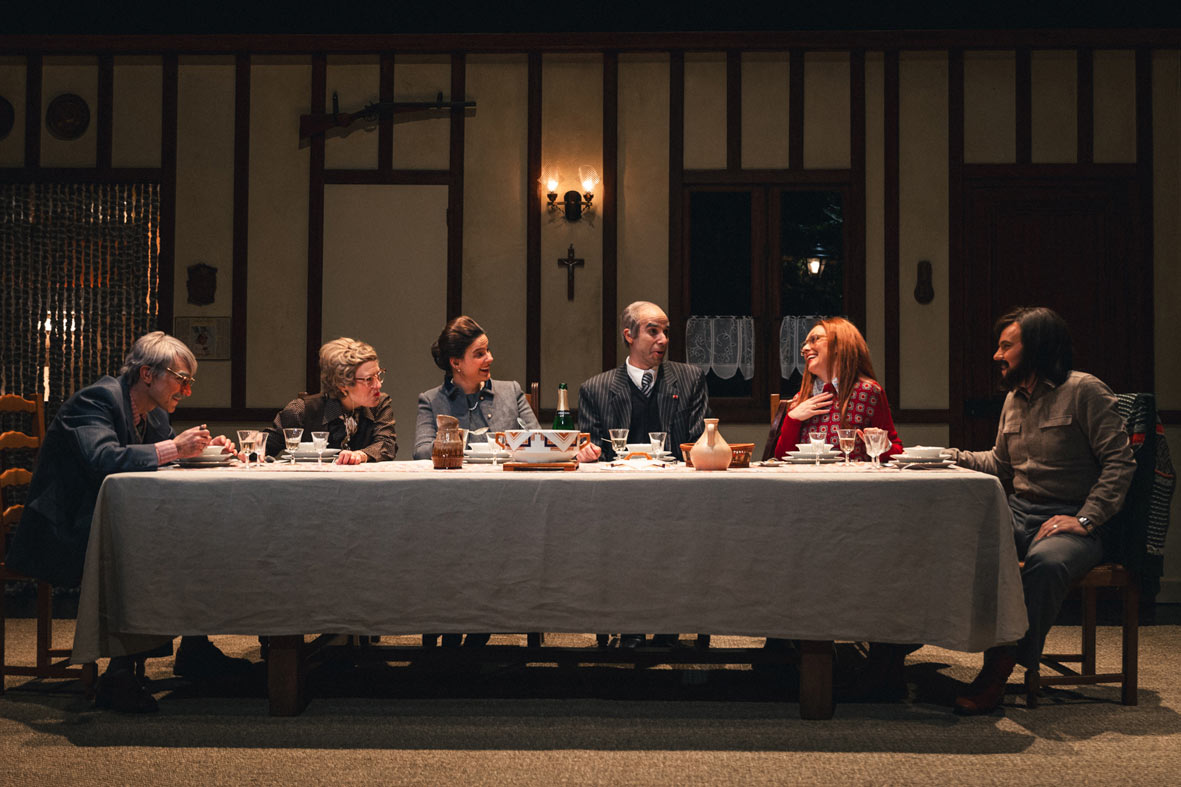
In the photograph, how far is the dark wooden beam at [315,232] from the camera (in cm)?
591

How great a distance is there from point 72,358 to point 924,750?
555 centimetres

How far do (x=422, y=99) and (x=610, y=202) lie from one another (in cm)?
136

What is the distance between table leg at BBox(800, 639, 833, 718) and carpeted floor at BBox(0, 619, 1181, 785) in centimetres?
5

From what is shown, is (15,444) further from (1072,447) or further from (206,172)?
(1072,447)

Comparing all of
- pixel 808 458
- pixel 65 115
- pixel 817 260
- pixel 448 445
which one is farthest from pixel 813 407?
pixel 65 115

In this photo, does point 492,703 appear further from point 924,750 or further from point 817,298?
point 817,298

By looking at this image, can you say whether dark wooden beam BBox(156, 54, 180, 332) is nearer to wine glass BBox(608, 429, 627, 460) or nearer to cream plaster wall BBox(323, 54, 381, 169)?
cream plaster wall BBox(323, 54, 381, 169)

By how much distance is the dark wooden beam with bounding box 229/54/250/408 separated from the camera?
591cm

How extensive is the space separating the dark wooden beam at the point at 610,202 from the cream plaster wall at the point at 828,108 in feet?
3.97

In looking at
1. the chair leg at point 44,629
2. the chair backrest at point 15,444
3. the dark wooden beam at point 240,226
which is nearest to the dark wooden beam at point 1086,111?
the dark wooden beam at point 240,226

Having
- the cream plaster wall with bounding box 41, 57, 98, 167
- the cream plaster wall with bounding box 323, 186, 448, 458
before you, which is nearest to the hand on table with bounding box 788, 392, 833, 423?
the cream plaster wall with bounding box 323, 186, 448, 458

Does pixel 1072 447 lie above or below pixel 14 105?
below

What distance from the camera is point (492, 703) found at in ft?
10.2

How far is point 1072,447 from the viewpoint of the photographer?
3.22 m
